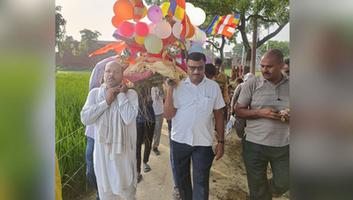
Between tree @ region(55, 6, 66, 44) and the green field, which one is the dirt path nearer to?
the green field

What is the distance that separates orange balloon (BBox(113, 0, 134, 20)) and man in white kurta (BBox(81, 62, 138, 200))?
35 cm

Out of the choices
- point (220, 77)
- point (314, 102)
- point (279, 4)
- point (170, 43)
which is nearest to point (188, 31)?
point (170, 43)

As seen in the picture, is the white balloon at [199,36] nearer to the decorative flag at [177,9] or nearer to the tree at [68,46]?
the decorative flag at [177,9]

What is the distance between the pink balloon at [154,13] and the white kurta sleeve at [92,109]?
48 cm

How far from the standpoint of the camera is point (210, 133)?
191 cm

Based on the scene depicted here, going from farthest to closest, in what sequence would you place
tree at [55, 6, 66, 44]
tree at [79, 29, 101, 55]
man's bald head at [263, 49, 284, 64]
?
tree at [79, 29, 101, 55] < tree at [55, 6, 66, 44] < man's bald head at [263, 49, 284, 64]

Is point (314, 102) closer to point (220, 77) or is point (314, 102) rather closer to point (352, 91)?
point (352, 91)

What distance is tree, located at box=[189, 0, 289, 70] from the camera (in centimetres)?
166

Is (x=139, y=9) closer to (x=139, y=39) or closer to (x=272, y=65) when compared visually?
(x=139, y=39)

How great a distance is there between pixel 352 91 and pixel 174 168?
973 mm

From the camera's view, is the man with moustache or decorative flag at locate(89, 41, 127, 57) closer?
the man with moustache

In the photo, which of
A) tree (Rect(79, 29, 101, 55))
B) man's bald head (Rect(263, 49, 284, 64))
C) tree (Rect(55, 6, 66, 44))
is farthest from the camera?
tree (Rect(79, 29, 101, 55))

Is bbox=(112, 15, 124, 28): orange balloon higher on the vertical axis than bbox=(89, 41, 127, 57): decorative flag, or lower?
higher

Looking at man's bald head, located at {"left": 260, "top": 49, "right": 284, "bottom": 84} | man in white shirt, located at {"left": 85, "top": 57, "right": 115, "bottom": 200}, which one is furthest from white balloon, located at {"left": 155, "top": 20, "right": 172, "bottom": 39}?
man's bald head, located at {"left": 260, "top": 49, "right": 284, "bottom": 84}
